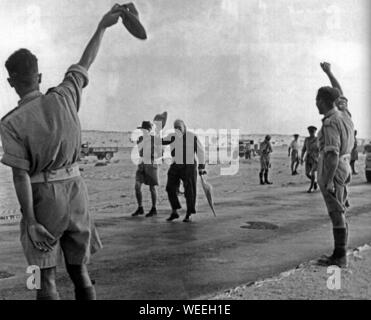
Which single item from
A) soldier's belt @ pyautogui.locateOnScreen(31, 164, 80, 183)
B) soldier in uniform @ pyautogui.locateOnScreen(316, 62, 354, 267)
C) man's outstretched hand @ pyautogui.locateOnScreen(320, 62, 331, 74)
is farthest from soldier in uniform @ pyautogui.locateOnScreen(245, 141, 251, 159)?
soldier's belt @ pyautogui.locateOnScreen(31, 164, 80, 183)

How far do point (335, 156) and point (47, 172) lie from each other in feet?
8.45

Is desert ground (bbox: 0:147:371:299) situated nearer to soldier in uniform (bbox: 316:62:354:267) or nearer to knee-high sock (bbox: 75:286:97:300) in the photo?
soldier in uniform (bbox: 316:62:354:267)

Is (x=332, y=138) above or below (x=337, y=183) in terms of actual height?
above

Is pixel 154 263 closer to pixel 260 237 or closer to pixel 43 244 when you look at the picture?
pixel 260 237

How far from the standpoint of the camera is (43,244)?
2432 mm

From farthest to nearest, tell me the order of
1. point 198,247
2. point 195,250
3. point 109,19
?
1. point 198,247
2. point 195,250
3. point 109,19

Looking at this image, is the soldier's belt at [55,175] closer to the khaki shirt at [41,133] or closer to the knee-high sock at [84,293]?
the khaki shirt at [41,133]

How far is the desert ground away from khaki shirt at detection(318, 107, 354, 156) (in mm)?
1078

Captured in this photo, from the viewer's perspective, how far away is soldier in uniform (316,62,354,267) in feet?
14.1

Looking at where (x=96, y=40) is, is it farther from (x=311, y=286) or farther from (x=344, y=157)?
(x=344, y=157)

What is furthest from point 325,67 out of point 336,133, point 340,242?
point 340,242

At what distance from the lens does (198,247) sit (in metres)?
5.36

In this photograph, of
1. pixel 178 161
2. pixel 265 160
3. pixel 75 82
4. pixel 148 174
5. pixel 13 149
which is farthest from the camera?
pixel 265 160
